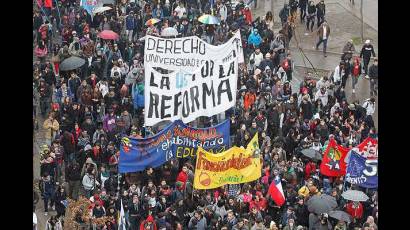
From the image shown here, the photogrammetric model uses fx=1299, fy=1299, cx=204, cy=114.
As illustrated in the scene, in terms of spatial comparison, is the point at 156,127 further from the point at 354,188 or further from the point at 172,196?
the point at 354,188

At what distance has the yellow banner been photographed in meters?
28.7

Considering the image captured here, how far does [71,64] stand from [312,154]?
729cm

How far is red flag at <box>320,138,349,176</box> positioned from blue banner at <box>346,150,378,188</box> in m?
0.36

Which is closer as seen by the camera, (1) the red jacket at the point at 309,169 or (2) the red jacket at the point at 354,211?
(2) the red jacket at the point at 354,211

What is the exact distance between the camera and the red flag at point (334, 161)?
29406mm

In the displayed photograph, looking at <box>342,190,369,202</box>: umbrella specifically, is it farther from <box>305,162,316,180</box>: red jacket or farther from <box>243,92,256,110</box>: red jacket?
<box>243,92,256,110</box>: red jacket

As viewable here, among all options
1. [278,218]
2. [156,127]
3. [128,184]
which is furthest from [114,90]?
[278,218]

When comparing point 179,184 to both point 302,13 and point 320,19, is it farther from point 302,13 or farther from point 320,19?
point 302,13

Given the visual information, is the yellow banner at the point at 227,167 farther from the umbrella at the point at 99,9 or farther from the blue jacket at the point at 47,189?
the umbrella at the point at 99,9

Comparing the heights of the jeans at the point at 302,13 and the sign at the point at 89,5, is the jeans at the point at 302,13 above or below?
below

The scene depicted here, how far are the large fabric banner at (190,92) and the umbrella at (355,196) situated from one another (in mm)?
4196

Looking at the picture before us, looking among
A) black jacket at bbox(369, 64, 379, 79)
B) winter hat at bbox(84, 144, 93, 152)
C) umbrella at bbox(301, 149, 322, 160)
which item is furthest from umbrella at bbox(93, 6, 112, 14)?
umbrella at bbox(301, 149, 322, 160)

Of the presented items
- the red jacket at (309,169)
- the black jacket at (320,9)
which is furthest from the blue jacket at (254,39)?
the red jacket at (309,169)
